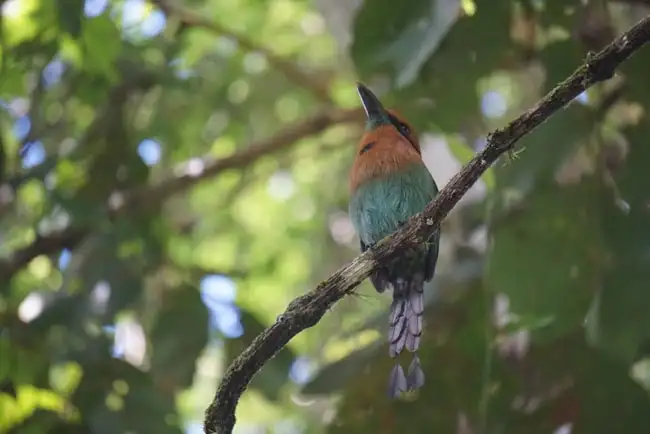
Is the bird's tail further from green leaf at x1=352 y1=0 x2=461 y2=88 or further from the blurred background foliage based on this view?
green leaf at x1=352 y1=0 x2=461 y2=88

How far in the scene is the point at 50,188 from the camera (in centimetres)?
286

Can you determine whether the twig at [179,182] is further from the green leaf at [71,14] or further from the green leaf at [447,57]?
the green leaf at [71,14]

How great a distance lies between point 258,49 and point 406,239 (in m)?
1.99

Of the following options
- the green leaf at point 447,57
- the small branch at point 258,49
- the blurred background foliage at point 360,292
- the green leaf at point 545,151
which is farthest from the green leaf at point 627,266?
the small branch at point 258,49

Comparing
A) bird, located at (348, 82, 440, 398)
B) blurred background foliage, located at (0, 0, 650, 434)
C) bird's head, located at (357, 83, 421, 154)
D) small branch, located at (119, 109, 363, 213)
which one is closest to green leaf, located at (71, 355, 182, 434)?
blurred background foliage, located at (0, 0, 650, 434)

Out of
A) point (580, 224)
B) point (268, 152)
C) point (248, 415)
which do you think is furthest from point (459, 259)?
point (248, 415)

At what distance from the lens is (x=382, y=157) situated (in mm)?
1888

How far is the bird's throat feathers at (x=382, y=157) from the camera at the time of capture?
1849 mm

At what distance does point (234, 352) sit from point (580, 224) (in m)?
1.11

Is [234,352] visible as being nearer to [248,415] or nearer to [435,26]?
[435,26]

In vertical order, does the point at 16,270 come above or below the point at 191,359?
above

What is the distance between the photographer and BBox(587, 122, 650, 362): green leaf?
2.12 meters

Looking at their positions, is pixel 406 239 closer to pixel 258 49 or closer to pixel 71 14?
pixel 71 14

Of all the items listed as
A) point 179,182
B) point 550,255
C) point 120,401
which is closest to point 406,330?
point 550,255
